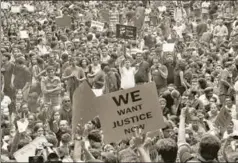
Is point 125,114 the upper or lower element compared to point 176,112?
upper

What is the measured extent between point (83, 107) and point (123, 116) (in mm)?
1859

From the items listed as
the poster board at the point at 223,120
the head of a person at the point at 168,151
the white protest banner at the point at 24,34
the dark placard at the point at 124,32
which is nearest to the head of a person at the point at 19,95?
the dark placard at the point at 124,32

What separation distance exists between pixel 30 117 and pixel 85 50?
315 inches

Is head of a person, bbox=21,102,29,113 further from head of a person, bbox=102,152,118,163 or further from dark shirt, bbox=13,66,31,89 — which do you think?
head of a person, bbox=102,152,118,163

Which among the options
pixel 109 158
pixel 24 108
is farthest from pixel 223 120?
pixel 24 108

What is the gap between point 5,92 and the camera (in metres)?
19.3

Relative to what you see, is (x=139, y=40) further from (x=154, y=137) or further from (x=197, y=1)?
(x=154, y=137)

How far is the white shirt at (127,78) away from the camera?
1931 cm

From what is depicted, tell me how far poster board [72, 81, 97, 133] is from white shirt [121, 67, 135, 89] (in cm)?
685

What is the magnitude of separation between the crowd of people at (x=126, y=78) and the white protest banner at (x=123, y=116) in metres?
0.26

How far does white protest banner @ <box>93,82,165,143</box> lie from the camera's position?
10.1 metres

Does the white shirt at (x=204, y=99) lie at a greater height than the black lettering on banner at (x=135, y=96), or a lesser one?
lesser

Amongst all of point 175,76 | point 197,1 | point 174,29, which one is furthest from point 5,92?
point 197,1

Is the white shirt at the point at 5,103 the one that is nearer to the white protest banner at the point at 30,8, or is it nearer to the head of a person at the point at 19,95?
the head of a person at the point at 19,95
